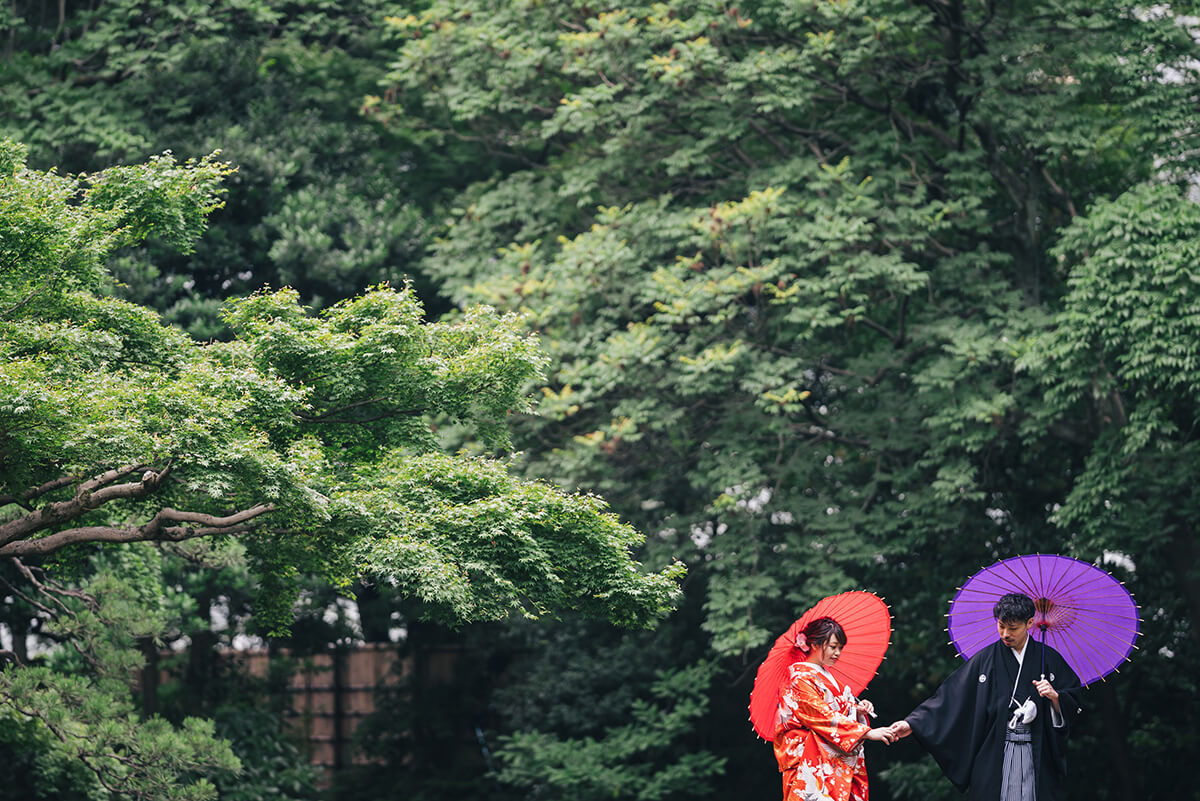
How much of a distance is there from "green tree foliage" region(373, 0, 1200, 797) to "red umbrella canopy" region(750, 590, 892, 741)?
178 inches

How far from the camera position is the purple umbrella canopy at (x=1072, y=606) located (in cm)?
523

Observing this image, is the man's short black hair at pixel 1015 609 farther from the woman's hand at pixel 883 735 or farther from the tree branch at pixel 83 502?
the tree branch at pixel 83 502

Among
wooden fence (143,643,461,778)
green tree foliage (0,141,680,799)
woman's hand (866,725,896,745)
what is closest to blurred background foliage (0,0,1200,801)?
wooden fence (143,643,461,778)

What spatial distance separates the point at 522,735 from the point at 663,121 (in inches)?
269

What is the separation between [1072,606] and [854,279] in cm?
550

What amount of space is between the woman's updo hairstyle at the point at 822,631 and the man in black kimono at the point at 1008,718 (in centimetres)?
47

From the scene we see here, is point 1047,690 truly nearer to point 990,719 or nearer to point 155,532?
point 990,719

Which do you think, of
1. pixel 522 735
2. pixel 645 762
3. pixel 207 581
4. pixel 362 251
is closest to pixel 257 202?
pixel 362 251

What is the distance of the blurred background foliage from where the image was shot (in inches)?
404

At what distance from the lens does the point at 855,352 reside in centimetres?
1264

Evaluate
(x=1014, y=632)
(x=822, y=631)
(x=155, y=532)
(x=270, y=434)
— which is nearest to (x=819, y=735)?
(x=822, y=631)

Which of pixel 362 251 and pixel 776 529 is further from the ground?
pixel 362 251

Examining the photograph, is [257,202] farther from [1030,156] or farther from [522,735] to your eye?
[1030,156]

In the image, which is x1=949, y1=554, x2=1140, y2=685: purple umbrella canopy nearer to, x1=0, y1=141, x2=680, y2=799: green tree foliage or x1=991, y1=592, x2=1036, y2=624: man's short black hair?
x1=991, y1=592, x2=1036, y2=624: man's short black hair
